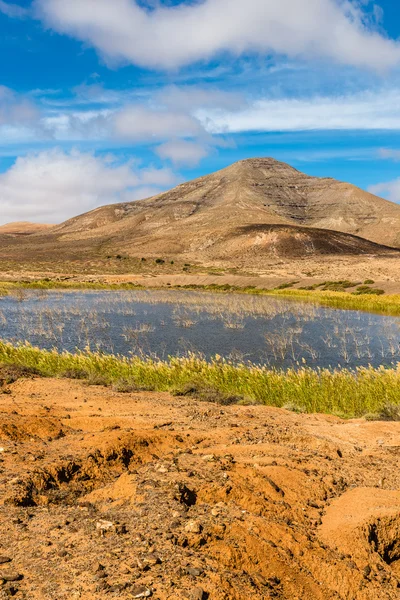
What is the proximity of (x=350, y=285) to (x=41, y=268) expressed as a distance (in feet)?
220

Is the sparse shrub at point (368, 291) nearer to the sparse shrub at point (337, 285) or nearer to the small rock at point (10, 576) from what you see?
the sparse shrub at point (337, 285)

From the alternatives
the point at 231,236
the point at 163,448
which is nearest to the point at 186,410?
the point at 163,448

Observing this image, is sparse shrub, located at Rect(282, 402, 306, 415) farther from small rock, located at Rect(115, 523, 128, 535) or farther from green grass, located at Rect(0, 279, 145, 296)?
green grass, located at Rect(0, 279, 145, 296)

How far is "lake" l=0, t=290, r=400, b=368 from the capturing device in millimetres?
24156

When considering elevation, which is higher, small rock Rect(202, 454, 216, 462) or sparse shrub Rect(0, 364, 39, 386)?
small rock Rect(202, 454, 216, 462)

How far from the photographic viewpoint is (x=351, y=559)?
5664 mm

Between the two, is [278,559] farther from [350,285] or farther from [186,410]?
[350,285]

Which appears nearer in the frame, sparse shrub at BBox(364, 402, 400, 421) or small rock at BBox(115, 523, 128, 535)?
small rock at BBox(115, 523, 128, 535)

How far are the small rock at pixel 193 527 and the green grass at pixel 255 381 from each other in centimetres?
954

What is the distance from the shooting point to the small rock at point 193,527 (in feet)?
18.3

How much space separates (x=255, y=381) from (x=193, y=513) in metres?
11.1

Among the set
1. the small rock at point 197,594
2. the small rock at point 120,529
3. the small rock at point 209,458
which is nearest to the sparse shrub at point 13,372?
the small rock at point 209,458

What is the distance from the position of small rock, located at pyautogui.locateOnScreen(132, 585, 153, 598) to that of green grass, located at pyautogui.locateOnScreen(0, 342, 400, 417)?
35.5 ft

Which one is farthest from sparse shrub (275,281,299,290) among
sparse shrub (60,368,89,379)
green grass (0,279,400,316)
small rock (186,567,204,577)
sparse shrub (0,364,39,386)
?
small rock (186,567,204,577)
